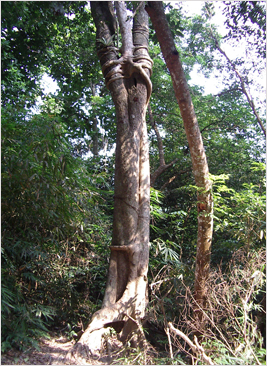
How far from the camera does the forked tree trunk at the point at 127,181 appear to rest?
3293 millimetres

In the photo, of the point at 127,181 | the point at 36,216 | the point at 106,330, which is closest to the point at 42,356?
the point at 106,330

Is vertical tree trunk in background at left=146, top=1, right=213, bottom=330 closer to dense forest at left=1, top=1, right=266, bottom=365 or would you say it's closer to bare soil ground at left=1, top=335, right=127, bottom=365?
dense forest at left=1, top=1, right=266, bottom=365

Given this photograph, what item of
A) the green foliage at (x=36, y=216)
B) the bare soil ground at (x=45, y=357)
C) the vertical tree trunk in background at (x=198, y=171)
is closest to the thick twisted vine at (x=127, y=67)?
the vertical tree trunk in background at (x=198, y=171)

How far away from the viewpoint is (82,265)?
4.50m

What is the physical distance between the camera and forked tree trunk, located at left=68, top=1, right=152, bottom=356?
329cm

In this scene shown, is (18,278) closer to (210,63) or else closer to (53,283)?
(53,283)

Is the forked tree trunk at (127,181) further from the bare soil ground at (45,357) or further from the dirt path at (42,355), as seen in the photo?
the dirt path at (42,355)

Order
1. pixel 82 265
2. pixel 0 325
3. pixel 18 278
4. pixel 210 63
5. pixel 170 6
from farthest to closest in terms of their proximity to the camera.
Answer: pixel 210 63 → pixel 170 6 → pixel 82 265 → pixel 18 278 → pixel 0 325

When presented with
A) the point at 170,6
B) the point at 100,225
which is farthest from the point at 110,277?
the point at 170,6

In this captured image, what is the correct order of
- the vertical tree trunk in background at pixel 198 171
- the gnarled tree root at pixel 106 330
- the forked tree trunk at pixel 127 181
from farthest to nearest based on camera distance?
the vertical tree trunk in background at pixel 198 171 < the forked tree trunk at pixel 127 181 < the gnarled tree root at pixel 106 330

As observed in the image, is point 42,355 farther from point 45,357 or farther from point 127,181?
point 127,181

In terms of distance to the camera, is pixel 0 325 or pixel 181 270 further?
pixel 181 270

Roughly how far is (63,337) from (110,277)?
846 millimetres

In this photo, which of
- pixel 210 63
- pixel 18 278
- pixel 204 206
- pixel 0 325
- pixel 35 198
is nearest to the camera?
pixel 0 325
